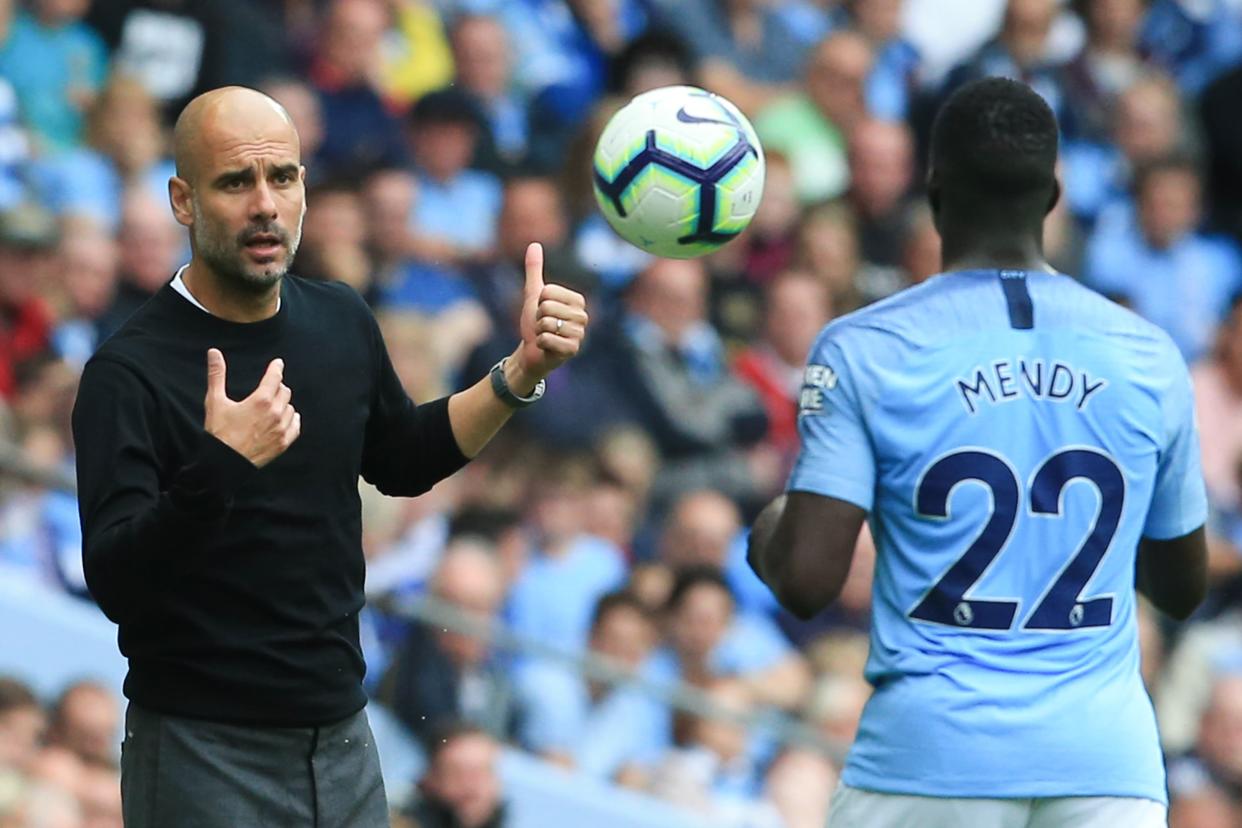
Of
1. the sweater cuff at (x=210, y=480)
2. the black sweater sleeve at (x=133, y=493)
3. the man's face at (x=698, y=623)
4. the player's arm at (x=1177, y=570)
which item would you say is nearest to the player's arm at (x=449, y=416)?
the black sweater sleeve at (x=133, y=493)

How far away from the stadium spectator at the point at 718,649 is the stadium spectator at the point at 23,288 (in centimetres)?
278

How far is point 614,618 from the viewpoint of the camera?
29.5 ft

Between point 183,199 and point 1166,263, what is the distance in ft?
28.3

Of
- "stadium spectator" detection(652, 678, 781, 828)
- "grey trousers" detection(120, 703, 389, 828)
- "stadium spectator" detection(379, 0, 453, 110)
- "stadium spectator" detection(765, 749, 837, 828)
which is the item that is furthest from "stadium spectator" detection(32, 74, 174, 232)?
"grey trousers" detection(120, 703, 389, 828)

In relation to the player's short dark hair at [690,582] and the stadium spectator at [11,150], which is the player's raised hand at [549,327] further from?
the stadium spectator at [11,150]

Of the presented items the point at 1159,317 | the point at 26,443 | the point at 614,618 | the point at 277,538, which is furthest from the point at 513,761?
the point at 1159,317

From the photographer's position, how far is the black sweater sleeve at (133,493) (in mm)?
3949

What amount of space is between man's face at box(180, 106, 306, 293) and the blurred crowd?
337 centimetres

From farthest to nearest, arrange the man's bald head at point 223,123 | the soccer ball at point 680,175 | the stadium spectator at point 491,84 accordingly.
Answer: the stadium spectator at point 491,84
the soccer ball at point 680,175
the man's bald head at point 223,123

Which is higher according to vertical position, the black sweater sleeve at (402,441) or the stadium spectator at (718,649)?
the black sweater sleeve at (402,441)

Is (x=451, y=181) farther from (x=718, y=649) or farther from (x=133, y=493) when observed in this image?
(x=133, y=493)

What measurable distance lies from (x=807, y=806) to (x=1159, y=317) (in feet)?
14.8

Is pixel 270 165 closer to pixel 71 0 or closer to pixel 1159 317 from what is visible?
pixel 71 0

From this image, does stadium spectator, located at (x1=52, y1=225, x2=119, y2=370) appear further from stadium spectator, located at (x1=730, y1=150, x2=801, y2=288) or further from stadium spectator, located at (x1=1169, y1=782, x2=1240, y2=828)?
stadium spectator, located at (x1=1169, y1=782, x2=1240, y2=828)
